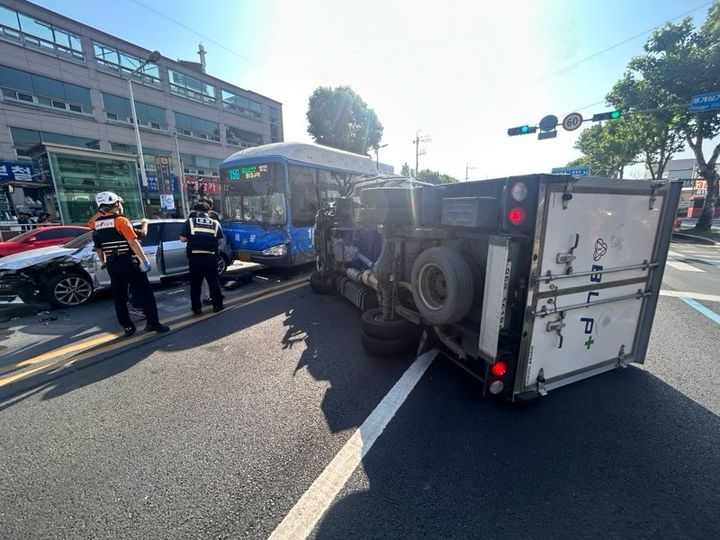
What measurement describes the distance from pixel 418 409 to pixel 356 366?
97cm

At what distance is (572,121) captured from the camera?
44.0 feet

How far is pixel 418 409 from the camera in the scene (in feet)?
9.14

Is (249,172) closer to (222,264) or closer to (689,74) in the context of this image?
(222,264)

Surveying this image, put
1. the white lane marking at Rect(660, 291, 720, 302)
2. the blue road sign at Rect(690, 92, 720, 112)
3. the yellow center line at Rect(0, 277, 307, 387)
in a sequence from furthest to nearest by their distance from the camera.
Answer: the blue road sign at Rect(690, 92, 720, 112), the white lane marking at Rect(660, 291, 720, 302), the yellow center line at Rect(0, 277, 307, 387)

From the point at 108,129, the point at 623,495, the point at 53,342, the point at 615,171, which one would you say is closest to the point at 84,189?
the point at 108,129

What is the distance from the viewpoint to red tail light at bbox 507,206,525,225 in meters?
2.37

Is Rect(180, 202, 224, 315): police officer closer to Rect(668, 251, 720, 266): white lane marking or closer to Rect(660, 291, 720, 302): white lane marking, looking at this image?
Rect(660, 291, 720, 302): white lane marking

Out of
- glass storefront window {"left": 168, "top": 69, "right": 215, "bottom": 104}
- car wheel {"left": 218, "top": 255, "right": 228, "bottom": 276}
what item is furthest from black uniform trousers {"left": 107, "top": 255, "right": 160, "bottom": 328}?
glass storefront window {"left": 168, "top": 69, "right": 215, "bottom": 104}

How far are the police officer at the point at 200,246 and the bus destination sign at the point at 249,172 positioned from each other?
264 centimetres

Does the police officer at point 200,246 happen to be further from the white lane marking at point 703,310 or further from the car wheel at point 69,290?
the white lane marking at point 703,310

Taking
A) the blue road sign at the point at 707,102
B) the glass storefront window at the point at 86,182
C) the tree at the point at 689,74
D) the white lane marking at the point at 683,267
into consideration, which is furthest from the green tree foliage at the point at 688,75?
the glass storefront window at the point at 86,182

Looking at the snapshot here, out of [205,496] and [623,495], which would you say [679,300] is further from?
[205,496]

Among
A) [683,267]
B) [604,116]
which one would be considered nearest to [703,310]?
[683,267]

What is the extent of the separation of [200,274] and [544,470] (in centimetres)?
522
